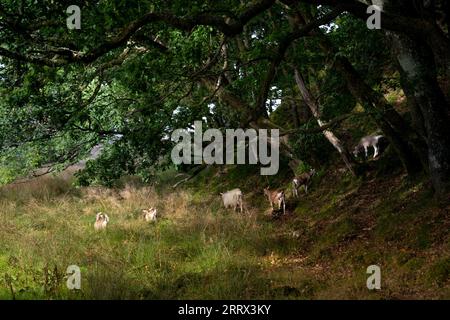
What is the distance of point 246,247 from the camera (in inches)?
404

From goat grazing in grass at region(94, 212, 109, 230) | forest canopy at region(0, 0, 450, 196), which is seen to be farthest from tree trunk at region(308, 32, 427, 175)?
goat grazing in grass at region(94, 212, 109, 230)


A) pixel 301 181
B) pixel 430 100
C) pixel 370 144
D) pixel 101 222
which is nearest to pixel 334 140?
pixel 370 144

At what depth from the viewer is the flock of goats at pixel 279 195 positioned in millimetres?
13164

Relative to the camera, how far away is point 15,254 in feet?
33.5

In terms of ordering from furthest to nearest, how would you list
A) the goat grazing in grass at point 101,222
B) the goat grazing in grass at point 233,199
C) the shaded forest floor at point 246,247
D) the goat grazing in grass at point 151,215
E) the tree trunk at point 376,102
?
the goat grazing in grass at point 233,199 < the goat grazing in grass at point 151,215 < the goat grazing in grass at point 101,222 < the tree trunk at point 376,102 < the shaded forest floor at point 246,247

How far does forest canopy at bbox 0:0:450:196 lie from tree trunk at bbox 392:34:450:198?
0.06ft

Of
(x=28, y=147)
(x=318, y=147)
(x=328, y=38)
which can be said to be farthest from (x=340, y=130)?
(x=28, y=147)

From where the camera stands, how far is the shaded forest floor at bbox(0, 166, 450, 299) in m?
7.45

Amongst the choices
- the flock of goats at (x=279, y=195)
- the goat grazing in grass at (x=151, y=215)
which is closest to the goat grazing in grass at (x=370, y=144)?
the flock of goats at (x=279, y=195)

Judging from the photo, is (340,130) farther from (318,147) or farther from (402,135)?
(402,135)

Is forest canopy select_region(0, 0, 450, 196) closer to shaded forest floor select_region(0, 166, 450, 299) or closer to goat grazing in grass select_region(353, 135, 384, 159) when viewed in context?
goat grazing in grass select_region(353, 135, 384, 159)

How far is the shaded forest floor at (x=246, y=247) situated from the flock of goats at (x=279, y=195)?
0.28 m

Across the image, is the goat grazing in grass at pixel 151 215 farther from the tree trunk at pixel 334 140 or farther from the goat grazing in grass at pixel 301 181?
the tree trunk at pixel 334 140

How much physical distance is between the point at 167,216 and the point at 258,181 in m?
4.88
